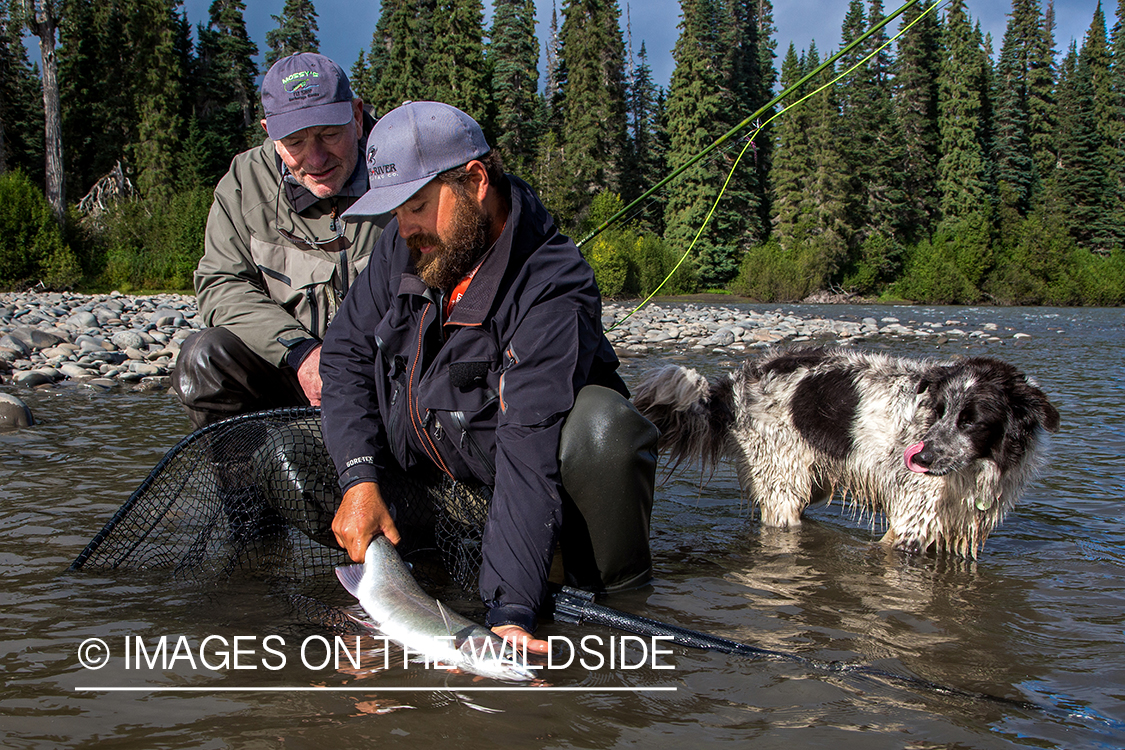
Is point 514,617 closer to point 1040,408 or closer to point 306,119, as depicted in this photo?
point 306,119

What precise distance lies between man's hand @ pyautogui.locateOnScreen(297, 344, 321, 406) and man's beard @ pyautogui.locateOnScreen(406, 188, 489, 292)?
97 cm

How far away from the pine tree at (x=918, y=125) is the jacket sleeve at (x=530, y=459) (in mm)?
52887

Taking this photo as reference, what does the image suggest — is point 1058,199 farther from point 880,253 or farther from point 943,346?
point 943,346

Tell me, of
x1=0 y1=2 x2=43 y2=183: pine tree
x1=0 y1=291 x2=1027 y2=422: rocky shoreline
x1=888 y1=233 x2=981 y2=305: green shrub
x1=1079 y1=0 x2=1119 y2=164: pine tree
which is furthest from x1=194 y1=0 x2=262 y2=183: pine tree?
x1=1079 y1=0 x2=1119 y2=164: pine tree

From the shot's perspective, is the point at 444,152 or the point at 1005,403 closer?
the point at 444,152

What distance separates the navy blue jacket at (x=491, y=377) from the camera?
2.69 metres

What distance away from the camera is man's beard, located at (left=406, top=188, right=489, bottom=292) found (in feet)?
9.43

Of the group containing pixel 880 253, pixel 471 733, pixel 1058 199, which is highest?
pixel 1058 199

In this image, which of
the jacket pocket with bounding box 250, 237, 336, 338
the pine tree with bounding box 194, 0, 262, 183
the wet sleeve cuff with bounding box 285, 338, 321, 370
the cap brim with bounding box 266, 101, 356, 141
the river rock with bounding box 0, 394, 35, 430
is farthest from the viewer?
the pine tree with bounding box 194, 0, 262, 183

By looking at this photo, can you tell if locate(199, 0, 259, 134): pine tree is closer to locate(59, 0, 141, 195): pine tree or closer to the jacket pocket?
locate(59, 0, 141, 195): pine tree

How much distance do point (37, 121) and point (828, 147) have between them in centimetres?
4141

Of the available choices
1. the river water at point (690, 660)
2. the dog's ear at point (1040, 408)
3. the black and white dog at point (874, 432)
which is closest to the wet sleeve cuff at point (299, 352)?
the river water at point (690, 660)


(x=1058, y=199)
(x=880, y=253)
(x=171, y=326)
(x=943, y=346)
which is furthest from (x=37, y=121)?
(x=1058, y=199)

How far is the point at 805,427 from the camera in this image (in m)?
4.58
